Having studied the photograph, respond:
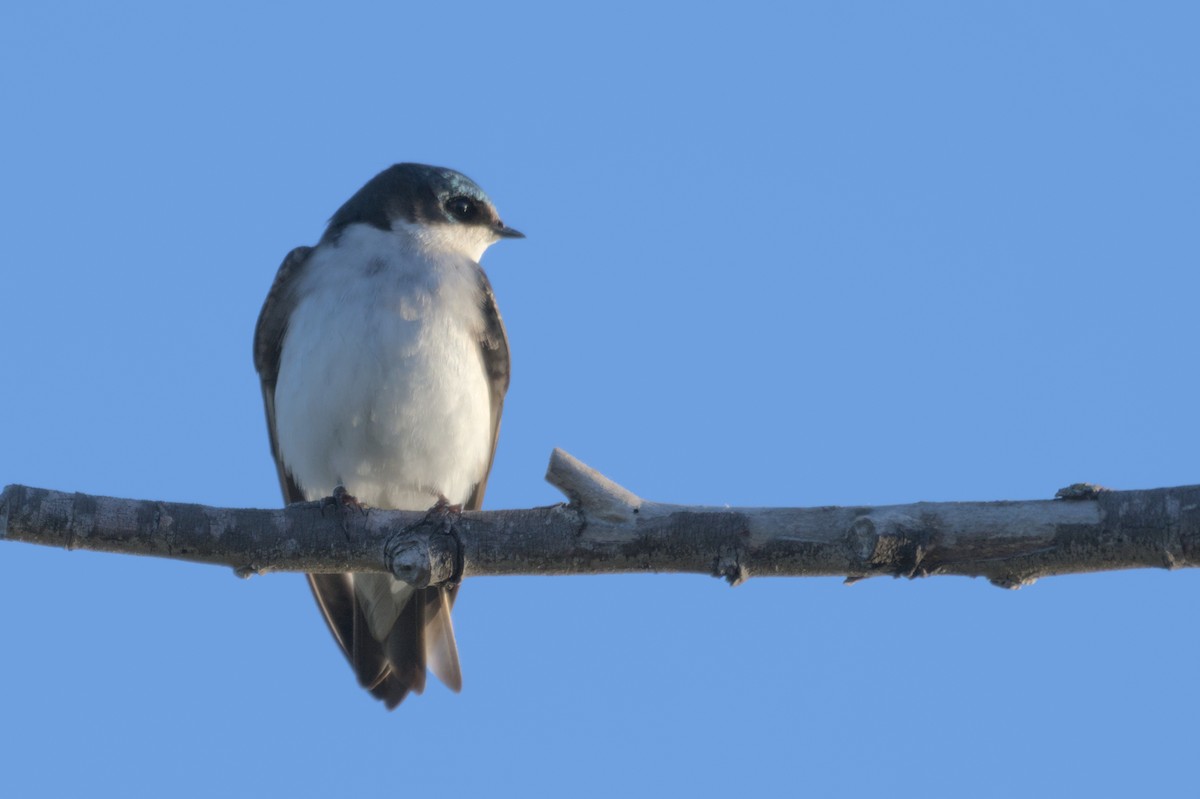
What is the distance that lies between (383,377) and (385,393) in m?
0.10

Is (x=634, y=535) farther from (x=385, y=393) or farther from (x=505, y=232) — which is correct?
(x=505, y=232)

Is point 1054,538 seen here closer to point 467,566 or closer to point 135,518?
point 467,566

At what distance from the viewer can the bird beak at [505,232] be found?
10.2 metres

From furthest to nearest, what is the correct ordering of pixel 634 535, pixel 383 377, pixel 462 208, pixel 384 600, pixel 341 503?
1. pixel 462 208
2. pixel 384 600
3. pixel 383 377
4. pixel 341 503
5. pixel 634 535

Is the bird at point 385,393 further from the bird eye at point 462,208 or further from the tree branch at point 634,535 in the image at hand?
the tree branch at point 634,535

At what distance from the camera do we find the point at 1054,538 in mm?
5559

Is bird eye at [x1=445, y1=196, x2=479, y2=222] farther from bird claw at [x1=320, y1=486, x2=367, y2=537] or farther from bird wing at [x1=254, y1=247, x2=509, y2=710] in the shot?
bird claw at [x1=320, y1=486, x2=367, y2=537]

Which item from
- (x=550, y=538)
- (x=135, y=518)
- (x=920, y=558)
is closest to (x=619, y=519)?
(x=550, y=538)

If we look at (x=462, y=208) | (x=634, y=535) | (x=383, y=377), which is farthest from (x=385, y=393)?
(x=634, y=535)

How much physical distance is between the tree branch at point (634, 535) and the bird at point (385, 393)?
1.60 meters

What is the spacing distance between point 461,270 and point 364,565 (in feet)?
9.09

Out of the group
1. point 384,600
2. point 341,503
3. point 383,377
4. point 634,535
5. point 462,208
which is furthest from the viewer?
point 462,208

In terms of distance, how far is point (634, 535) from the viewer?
6.12 metres

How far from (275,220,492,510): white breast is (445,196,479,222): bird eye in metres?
0.83
